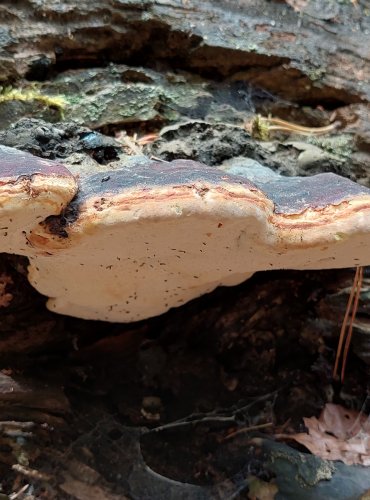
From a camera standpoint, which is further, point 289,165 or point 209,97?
point 209,97

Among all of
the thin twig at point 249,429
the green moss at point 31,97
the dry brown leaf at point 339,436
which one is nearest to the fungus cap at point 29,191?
the green moss at point 31,97

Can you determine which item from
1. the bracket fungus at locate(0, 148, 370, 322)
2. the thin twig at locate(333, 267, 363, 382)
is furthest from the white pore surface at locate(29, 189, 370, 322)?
the thin twig at locate(333, 267, 363, 382)

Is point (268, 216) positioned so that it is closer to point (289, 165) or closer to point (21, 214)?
point (21, 214)

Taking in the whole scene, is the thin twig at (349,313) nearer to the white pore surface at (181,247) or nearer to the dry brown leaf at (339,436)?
the dry brown leaf at (339,436)

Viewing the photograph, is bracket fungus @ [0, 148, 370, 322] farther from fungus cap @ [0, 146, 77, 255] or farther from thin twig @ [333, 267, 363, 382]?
thin twig @ [333, 267, 363, 382]

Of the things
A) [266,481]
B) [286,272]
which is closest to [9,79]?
[286,272]

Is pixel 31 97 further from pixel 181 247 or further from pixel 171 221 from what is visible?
pixel 171 221
